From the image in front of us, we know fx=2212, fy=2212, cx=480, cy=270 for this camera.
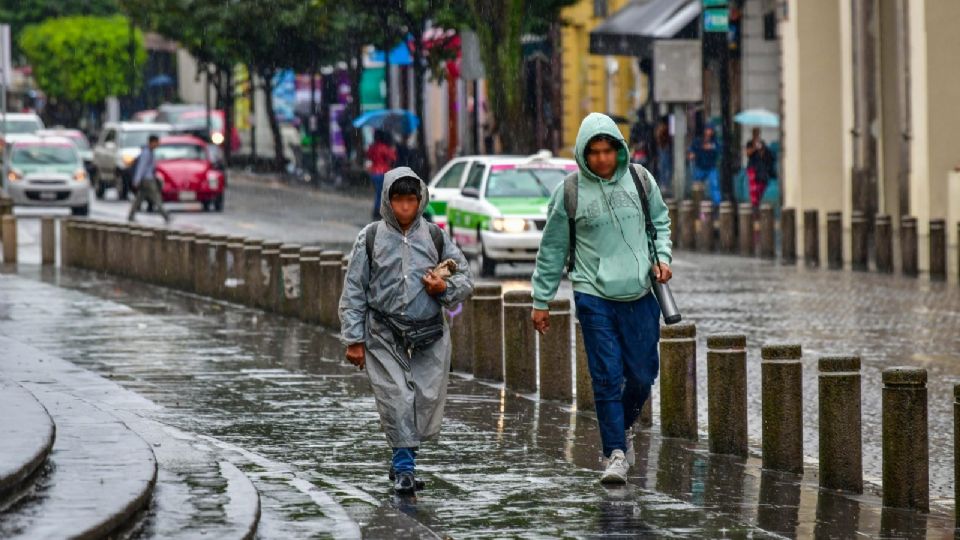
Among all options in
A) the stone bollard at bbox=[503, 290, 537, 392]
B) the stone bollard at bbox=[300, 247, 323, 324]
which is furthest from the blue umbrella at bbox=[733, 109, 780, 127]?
the stone bollard at bbox=[503, 290, 537, 392]

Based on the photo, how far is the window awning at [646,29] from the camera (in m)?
41.1

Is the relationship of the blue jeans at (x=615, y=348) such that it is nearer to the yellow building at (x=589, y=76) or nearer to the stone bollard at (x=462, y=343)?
the stone bollard at (x=462, y=343)

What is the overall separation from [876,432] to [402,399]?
420 cm

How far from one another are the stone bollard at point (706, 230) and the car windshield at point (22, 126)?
1200 inches

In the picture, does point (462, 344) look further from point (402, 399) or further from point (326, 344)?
point (402, 399)

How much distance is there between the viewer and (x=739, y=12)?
44.0 metres

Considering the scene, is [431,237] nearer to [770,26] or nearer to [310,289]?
[310,289]

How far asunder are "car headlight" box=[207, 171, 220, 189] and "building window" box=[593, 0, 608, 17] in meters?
11.4

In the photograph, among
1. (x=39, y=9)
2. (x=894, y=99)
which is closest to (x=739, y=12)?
(x=894, y=99)

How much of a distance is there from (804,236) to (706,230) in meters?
2.74

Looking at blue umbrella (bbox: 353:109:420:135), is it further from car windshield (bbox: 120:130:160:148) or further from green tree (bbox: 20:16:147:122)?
green tree (bbox: 20:16:147:122)

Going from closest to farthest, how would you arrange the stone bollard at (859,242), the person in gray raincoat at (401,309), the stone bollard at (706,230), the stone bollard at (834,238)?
the person in gray raincoat at (401,309) → the stone bollard at (859,242) → the stone bollard at (834,238) → the stone bollard at (706,230)

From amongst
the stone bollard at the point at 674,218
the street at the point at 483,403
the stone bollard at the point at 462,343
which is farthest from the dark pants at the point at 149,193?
the stone bollard at the point at 462,343

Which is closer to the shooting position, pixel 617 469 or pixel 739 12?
pixel 617 469
